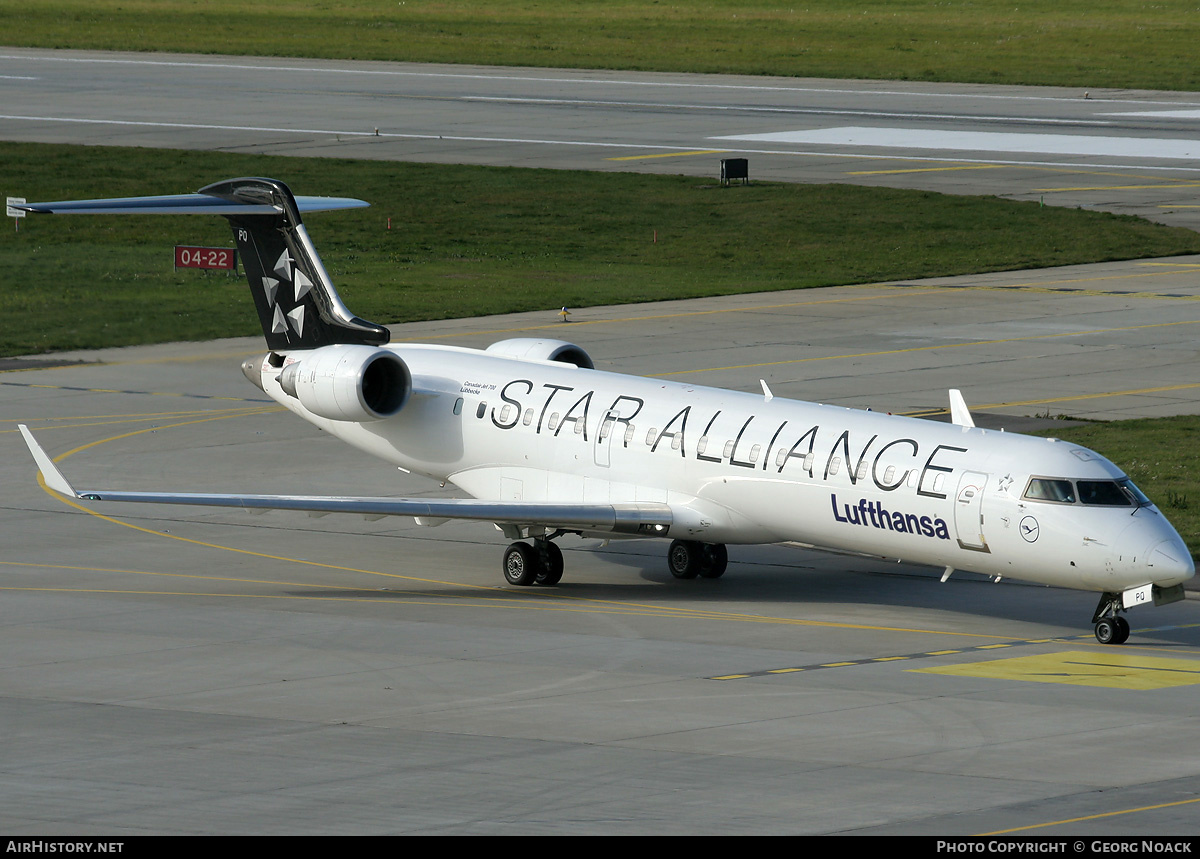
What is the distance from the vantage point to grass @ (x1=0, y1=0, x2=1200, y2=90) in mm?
111500

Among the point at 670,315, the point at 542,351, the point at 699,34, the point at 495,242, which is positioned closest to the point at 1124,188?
the point at 495,242

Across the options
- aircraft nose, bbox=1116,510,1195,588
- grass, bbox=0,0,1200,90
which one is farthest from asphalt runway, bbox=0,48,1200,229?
aircraft nose, bbox=1116,510,1195,588

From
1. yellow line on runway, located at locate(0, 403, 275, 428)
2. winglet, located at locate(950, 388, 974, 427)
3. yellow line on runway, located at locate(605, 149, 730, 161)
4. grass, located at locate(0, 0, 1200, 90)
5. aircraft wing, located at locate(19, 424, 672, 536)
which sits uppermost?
grass, located at locate(0, 0, 1200, 90)

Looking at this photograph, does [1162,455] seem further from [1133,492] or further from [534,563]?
[534,563]

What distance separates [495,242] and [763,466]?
3764 cm

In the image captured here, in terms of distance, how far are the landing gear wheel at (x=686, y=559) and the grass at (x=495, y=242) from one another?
78.0 feet

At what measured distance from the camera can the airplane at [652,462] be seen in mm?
24109

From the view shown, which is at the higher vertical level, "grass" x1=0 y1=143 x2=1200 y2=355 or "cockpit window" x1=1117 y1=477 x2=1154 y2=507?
"grass" x1=0 y1=143 x2=1200 y2=355

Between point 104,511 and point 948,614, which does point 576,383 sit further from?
point 104,511

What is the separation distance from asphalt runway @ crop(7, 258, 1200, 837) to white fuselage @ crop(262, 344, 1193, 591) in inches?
47.1

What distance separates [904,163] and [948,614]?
173 ft

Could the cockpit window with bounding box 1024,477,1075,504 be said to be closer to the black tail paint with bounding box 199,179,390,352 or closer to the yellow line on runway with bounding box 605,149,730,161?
the black tail paint with bounding box 199,179,390,352

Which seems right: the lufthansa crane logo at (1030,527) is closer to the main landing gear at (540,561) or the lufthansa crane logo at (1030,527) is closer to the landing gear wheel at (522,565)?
the main landing gear at (540,561)
